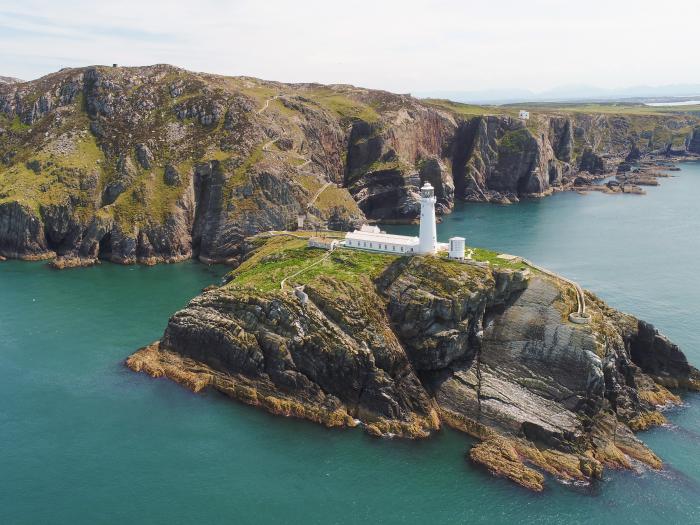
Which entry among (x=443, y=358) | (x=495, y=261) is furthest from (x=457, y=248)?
(x=443, y=358)

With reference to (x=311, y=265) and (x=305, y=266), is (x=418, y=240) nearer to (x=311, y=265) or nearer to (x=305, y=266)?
(x=311, y=265)

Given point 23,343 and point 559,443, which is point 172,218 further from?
point 559,443

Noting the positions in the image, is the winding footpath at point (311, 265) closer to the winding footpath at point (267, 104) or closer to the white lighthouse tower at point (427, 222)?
the white lighthouse tower at point (427, 222)

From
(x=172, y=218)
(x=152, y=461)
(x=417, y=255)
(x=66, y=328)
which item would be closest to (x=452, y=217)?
(x=172, y=218)

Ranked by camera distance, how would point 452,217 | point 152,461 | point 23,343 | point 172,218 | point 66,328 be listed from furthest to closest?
point 452,217 → point 172,218 → point 66,328 → point 23,343 → point 152,461

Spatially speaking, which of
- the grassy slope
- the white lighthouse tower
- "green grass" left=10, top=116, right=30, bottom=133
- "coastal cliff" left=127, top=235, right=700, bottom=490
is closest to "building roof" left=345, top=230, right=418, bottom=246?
the white lighthouse tower

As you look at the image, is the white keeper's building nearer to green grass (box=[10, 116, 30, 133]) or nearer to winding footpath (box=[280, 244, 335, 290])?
winding footpath (box=[280, 244, 335, 290])
